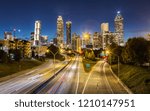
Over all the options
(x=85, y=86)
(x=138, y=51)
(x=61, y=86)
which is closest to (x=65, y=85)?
(x=61, y=86)

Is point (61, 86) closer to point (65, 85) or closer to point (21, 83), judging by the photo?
point (65, 85)

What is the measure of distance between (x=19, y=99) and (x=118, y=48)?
88.1m

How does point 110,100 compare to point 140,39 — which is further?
point 140,39

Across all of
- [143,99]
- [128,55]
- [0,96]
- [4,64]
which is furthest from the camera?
[4,64]

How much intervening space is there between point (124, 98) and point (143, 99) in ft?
5.44

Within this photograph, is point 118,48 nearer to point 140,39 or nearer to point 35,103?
point 140,39

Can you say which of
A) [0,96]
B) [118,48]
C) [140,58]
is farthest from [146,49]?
[0,96]

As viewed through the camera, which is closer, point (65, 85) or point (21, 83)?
point (65, 85)

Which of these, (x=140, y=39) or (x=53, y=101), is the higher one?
A: (x=140, y=39)

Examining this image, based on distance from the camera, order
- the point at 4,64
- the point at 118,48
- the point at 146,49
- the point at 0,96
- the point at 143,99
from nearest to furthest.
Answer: the point at 143,99 < the point at 0,96 < the point at 146,49 < the point at 4,64 < the point at 118,48

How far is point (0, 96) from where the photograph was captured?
1869cm

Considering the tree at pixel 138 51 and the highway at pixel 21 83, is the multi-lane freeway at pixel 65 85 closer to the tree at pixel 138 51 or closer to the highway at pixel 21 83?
the highway at pixel 21 83

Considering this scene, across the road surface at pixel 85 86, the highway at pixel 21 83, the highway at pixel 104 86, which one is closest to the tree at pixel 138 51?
the road surface at pixel 85 86

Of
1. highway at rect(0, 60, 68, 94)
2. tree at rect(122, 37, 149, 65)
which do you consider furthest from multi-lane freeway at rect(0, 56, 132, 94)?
tree at rect(122, 37, 149, 65)
